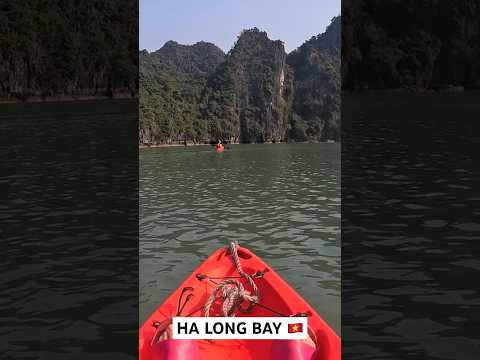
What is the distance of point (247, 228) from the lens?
80.5ft

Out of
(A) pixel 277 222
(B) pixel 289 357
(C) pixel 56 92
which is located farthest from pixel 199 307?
(C) pixel 56 92

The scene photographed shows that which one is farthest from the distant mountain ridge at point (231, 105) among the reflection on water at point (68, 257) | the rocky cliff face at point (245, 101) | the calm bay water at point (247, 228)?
the reflection on water at point (68, 257)

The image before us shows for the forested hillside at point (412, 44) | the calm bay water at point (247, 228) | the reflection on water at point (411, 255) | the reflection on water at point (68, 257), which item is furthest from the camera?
the forested hillside at point (412, 44)

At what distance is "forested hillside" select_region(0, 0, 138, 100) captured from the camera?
105m

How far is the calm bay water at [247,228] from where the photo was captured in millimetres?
15484

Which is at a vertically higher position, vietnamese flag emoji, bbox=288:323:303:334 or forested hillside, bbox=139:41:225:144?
forested hillside, bbox=139:41:225:144

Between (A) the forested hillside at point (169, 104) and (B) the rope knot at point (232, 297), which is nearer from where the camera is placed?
(B) the rope knot at point (232, 297)

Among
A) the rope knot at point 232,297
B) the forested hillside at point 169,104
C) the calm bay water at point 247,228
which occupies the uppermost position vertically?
the forested hillside at point 169,104
